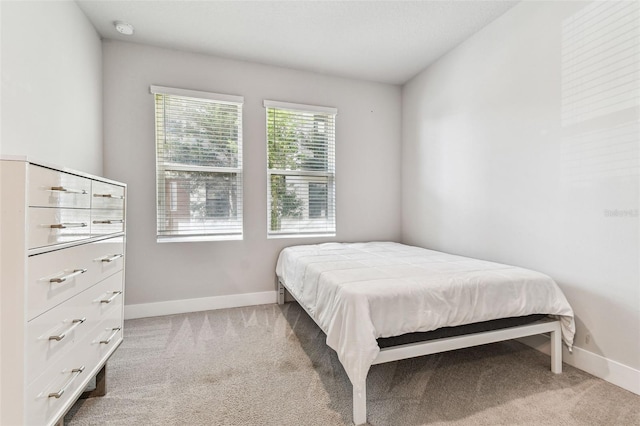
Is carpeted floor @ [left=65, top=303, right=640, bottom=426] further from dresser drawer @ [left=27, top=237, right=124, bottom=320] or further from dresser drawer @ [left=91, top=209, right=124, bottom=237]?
dresser drawer @ [left=91, top=209, right=124, bottom=237]

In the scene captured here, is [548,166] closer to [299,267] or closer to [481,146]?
[481,146]

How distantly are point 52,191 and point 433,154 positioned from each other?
123 inches

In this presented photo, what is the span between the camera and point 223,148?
10.1ft

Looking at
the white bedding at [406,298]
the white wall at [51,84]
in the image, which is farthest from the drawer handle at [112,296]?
the white bedding at [406,298]

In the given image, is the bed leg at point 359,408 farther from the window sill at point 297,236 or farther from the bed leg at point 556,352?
the window sill at point 297,236

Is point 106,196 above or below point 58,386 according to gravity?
above

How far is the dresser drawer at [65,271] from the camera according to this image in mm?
984

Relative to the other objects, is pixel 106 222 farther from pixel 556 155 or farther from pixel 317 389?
pixel 556 155

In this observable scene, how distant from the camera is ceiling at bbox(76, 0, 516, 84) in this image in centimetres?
231

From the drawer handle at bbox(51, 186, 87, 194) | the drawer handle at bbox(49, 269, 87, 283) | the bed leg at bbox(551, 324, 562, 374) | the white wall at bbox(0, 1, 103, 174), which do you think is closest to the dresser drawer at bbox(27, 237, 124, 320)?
the drawer handle at bbox(49, 269, 87, 283)

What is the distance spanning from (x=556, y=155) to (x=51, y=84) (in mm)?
3406

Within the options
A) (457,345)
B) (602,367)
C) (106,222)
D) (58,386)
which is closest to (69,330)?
(58,386)

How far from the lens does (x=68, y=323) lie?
1196 millimetres

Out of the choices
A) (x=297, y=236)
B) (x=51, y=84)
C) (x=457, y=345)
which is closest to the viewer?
(x=457, y=345)
